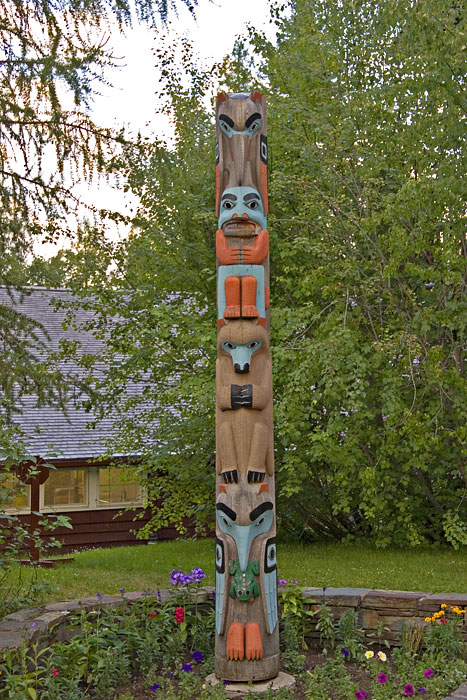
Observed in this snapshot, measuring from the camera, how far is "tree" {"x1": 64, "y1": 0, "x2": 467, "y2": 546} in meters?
9.38

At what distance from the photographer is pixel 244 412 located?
6078 mm

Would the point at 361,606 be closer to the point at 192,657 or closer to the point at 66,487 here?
the point at 192,657

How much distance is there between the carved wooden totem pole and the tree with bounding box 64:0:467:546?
1.72 meters

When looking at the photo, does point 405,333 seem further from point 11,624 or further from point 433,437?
point 11,624

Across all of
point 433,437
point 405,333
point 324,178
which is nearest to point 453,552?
point 433,437

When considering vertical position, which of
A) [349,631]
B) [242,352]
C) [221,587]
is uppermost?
[242,352]

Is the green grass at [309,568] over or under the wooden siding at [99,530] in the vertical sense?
over

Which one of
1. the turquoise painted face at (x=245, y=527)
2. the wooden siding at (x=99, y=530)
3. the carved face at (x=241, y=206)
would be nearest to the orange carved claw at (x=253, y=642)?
the turquoise painted face at (x=245, y=527)

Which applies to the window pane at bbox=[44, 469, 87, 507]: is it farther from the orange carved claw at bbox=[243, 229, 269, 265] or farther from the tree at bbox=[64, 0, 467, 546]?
the orange carved claw at bbox=[243, 229, 269, 265]

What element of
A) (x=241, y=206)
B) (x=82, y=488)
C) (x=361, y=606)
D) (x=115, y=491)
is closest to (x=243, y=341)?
(x=241, y=206)

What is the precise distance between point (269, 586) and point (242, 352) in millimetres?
1820

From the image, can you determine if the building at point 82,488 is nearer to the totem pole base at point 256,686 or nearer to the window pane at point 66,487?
the window pane at point 66,487

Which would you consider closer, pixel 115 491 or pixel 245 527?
pixel 245 527

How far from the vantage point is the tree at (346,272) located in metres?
9.38
